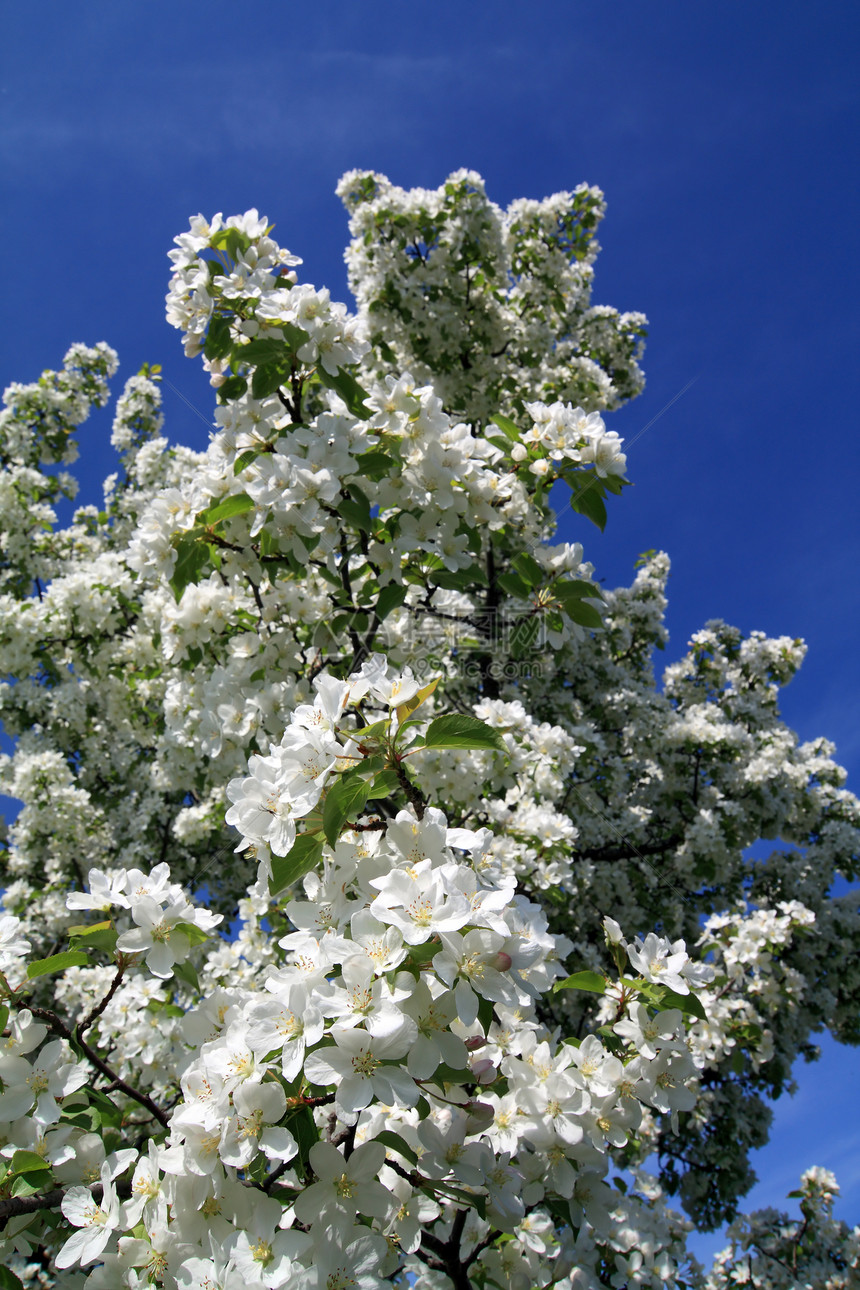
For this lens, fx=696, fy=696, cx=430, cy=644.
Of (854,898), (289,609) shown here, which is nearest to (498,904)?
(289,609)

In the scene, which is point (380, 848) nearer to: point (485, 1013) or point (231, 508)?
point (485, 1013)

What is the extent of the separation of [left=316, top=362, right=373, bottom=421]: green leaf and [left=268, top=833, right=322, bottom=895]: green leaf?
2055 millimetres

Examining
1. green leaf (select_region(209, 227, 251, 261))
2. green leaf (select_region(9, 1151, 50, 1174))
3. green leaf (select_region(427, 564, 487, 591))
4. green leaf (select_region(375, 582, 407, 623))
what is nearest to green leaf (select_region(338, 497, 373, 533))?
green leaf (select_region(375, 582, 407, 623))

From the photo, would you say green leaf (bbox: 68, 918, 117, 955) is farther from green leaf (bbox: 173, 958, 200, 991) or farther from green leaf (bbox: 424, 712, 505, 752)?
green leaf (bbox: 424, 712, 505, 752)

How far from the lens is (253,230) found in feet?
9.73

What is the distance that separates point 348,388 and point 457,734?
200 cm

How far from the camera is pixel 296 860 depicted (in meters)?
1.71

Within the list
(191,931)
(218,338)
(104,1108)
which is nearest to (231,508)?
(218,338)

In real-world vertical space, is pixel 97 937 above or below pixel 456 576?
below

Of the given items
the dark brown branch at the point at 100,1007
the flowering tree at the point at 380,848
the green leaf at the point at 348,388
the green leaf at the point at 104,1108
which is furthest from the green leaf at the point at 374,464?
the green leaf at the point at 104,1108

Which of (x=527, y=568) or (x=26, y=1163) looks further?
(x=527, y=568)

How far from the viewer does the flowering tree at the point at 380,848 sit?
58.5 inches

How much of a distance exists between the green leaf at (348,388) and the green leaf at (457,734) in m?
1.93

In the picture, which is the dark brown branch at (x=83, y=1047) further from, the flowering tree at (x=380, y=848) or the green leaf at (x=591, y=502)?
the green leaf at (x=591, y=502)
